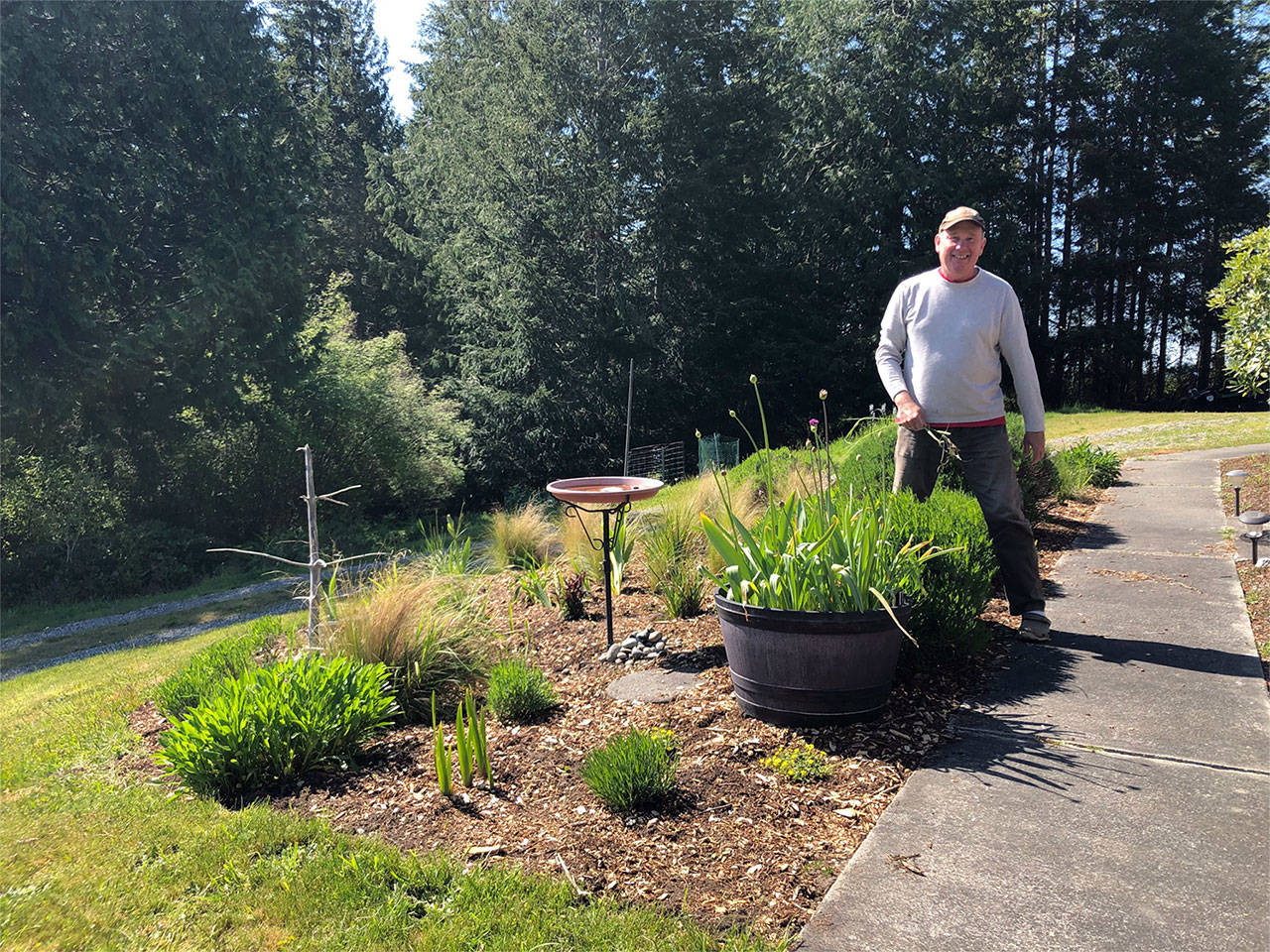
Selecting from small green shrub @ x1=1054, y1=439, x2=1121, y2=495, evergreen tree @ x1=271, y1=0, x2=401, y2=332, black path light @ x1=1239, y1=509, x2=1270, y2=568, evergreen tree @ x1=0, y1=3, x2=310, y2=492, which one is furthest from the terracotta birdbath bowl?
evergreen tree @ x1=271, y1=0, x2=401, y2=332

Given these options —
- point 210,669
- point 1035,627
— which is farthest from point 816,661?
point 210,669

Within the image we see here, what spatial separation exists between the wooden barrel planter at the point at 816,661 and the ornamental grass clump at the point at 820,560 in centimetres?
8

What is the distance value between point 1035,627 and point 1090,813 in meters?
1.56

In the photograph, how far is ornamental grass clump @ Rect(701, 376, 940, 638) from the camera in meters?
2.90

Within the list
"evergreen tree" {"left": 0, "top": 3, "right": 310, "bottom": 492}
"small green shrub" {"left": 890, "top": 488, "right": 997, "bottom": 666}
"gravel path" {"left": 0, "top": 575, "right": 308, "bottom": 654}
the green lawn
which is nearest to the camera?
"small green shrub" {"left": 890, "top": 488, "right": 997, "bottom": 666}

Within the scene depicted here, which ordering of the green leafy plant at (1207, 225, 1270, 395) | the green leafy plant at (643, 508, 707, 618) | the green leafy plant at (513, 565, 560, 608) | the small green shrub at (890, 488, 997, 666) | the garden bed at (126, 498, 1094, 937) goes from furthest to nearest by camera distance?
1. the green leafy plant at (1207, 225, 1270, 395)
2. the green leafy plant at (513, 565, 560, 608)
3. the green leafy plant at (643, 508, 707, 618)
4. the small green shrub at (890, 488, 997, 666)
5. the garden bed at (126, 498, 1094, 937)

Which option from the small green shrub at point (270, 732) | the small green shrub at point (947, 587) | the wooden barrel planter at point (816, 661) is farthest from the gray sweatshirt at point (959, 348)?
the small green shrub at point (270, 732)

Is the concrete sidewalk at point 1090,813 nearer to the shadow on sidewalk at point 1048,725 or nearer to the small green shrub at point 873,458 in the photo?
the shadow on sidewalk at point 1048,725

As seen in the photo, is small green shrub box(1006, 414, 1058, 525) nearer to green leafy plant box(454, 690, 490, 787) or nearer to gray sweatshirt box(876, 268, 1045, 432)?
gray sweatshirt box(876, 268, 1045, 432)

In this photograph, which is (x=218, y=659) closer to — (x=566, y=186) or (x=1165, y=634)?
(x=1165, y=634)

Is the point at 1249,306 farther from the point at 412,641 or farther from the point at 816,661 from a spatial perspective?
the point at 412,641

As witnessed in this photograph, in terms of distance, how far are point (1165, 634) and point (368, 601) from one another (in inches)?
138

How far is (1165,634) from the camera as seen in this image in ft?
12.1

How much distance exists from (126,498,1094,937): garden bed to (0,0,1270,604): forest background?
1224 centimetres
